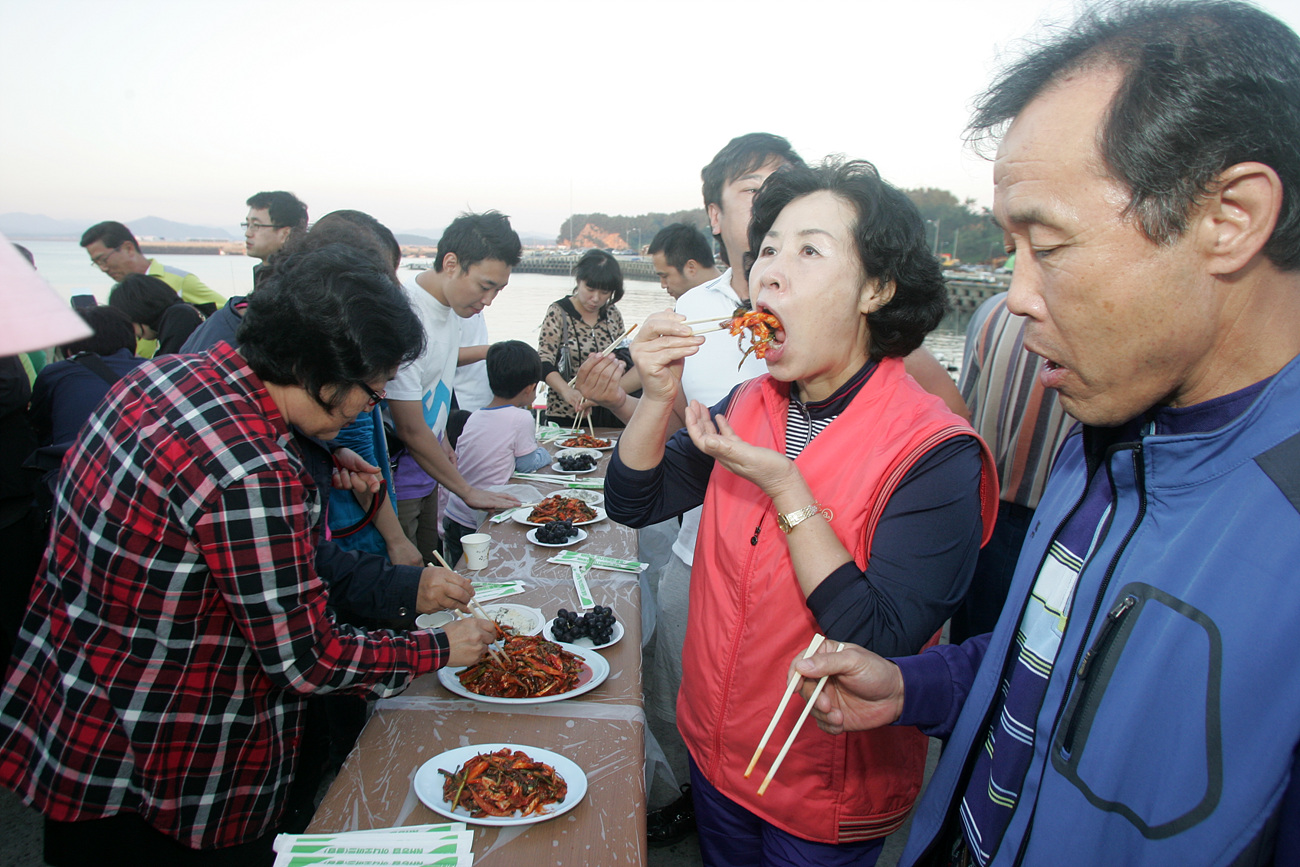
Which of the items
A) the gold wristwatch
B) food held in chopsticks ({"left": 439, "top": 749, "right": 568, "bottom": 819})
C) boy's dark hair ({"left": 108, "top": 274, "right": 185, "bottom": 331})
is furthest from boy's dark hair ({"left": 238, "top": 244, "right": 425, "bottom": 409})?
boy's dark hair ({"left": 108, "top": 274, "right": 185, "bottom": 331})

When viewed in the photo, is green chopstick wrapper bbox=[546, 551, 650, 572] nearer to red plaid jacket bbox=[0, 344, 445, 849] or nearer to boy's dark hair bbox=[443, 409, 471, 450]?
red plaid jacket bbox=[0, 344, 445, 849]

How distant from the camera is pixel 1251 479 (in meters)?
0.86

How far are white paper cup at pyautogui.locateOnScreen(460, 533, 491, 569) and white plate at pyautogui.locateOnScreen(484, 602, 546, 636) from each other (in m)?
0.43

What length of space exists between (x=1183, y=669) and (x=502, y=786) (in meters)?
1.37

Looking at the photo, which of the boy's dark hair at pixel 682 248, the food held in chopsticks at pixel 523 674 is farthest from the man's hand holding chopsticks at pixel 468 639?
the boy's dark hair at pixel 682 248

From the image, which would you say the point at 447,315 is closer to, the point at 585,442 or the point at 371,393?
the point at 585,442

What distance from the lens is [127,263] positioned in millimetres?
7148

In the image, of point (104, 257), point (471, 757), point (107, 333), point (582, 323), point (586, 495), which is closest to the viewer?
point (471, 757)

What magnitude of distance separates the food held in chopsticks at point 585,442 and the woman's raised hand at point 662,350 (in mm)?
3899

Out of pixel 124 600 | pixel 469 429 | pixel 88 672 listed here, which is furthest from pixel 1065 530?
pixel 469 429

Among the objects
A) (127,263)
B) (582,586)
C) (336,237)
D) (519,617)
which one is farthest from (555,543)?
(127,263)

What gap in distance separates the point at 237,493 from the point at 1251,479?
1.86 metres

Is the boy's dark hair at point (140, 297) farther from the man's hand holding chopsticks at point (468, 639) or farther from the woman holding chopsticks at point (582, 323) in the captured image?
the man's hand holding chopsticks at point (468, 639)

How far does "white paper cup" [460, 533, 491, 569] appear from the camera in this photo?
3010mm
